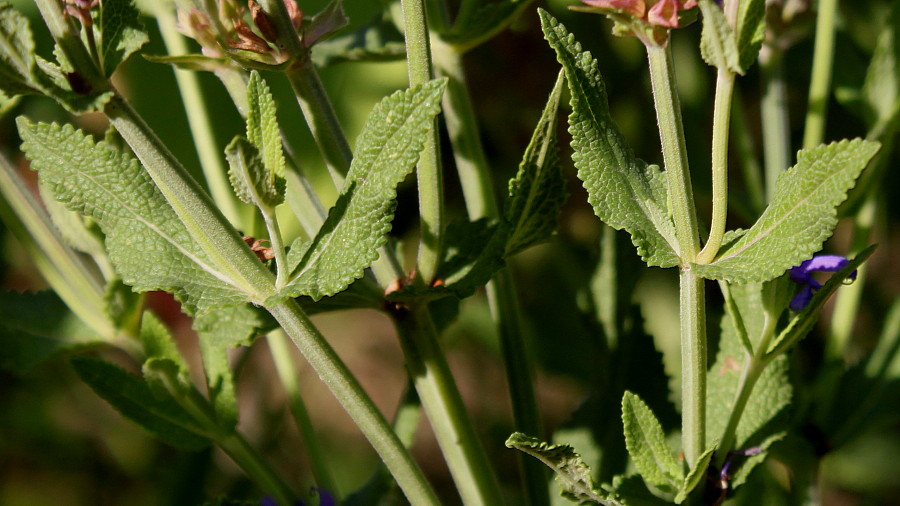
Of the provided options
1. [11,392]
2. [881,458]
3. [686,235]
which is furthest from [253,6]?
[881,458]

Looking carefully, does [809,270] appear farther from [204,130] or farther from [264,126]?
[204,130]

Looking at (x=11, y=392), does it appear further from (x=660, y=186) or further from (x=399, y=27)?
(x=660, y=186)

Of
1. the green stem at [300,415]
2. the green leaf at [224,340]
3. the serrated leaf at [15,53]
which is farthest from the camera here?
the green stem at [300,415]

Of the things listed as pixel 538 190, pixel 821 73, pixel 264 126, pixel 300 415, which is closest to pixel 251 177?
pixel 264 126

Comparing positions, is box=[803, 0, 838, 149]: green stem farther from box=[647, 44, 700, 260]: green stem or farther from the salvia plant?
box=[647, 44, 700, 260]: green stem

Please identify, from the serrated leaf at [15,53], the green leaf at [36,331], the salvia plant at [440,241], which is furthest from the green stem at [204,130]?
the serrated leaf at [15,53]

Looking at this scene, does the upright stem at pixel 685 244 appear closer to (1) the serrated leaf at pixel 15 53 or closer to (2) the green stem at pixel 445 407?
(2) the green stem at pixel 445 407

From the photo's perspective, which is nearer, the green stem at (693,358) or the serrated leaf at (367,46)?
the green stem at (693,358)

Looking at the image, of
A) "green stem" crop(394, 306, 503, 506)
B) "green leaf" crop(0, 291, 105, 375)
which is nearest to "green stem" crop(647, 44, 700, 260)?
"green stem" crop(394, 306, 503, 506)
